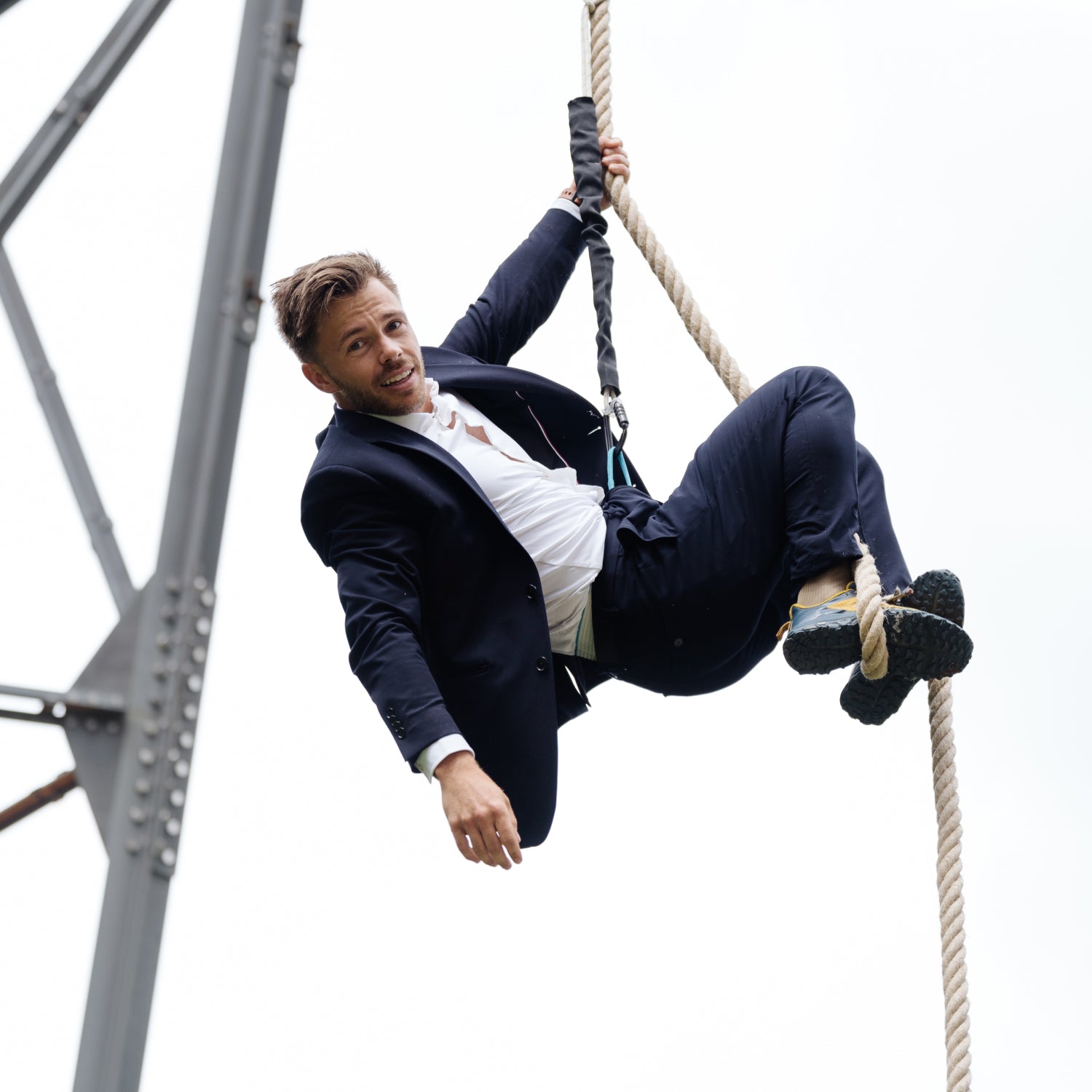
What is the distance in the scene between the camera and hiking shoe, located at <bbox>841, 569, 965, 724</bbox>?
10.6 ft

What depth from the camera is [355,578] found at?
11.0 feet

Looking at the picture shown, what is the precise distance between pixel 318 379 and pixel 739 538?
932 millimetres

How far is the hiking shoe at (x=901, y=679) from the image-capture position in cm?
323

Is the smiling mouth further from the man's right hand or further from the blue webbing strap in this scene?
the man's right hand

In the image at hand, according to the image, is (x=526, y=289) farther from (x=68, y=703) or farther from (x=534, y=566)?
(x=68, y=703)

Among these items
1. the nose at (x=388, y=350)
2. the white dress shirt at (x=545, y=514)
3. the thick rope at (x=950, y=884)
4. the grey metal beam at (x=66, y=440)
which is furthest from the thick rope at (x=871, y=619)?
the grey metal beam at (x=66, y=440)

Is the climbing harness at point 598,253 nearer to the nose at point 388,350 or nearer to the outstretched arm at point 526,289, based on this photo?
the outstretched arm at point 526,289

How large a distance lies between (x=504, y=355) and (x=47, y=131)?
4.58 feet

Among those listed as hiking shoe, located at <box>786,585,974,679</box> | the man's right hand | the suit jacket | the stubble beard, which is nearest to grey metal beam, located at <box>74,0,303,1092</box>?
the man's right hand

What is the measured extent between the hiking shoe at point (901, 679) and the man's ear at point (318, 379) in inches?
47.5

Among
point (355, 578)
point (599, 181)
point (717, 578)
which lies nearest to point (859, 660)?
point (717, 578)

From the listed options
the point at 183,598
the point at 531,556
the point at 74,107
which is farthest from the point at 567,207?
the point at 183,598

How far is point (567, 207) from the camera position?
4281 mm

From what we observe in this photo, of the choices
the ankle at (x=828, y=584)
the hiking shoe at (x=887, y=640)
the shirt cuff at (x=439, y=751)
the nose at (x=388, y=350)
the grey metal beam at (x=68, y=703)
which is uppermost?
the nose at (x=388, y=350)
